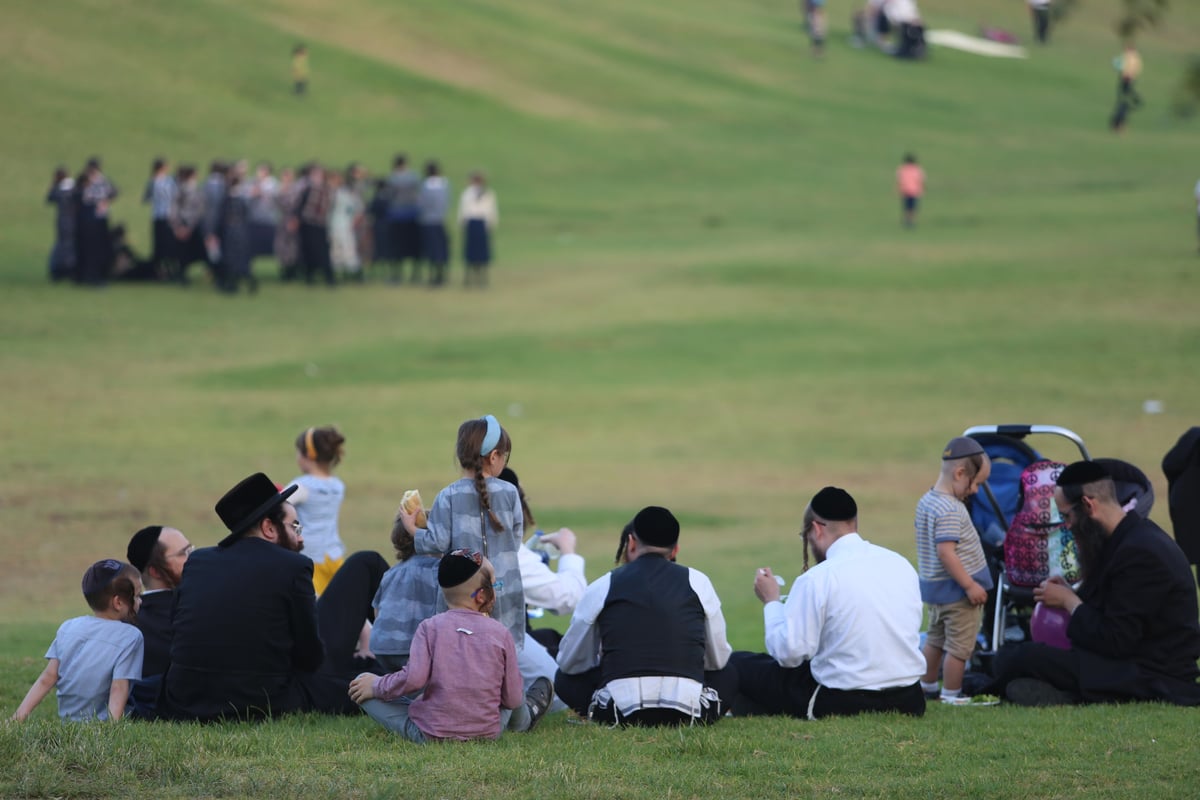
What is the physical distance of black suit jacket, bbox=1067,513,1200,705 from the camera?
7.30m

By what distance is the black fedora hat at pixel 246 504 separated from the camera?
21.9ft

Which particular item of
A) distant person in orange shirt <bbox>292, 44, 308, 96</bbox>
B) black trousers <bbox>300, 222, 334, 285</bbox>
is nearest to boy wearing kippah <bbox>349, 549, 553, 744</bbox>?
black trousers <bbox>300, 222, 334, 285</bbox>

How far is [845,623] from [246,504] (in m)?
2.85

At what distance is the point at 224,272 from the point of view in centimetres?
2747

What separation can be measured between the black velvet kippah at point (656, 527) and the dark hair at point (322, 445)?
3051 mm

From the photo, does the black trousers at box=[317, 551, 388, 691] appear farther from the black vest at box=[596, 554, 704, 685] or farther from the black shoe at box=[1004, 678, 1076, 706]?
the black shoe at box=[1004, 678, 1076, 706]

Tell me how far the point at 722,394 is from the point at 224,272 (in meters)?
10.9

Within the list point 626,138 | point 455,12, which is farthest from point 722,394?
point 455,12

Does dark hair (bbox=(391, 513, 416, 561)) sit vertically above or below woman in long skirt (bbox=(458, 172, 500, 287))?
below

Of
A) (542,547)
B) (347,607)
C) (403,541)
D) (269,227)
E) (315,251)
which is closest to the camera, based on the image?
(403,541)

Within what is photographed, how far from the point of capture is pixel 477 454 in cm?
687

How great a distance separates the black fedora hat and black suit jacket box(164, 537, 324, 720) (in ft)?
0.26

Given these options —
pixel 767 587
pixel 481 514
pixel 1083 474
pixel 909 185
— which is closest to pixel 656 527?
pixel 767 587

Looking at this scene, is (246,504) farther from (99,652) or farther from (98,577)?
(99,652)
